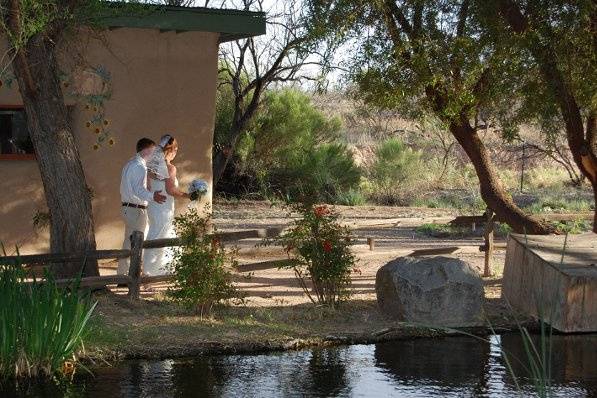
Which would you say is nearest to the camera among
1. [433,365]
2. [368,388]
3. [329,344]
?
[368,388]

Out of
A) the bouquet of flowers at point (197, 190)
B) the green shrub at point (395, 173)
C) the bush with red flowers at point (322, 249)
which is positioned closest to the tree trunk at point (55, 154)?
the bouquet of flowers at point (197, 190)

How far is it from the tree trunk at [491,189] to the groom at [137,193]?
14.0 feet

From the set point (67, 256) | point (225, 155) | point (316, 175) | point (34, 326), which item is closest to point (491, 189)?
point (67, 256)

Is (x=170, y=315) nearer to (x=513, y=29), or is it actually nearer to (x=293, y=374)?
(x=293, y=374)

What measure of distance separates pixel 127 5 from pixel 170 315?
10.6 feet

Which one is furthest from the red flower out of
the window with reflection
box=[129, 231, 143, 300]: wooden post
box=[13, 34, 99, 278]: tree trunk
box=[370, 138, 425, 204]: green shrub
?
box=[370, 138, 425, 204]: green shrub

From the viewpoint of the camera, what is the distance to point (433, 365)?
30.9ft

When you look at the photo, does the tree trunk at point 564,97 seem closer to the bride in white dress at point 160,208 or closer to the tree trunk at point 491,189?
the tree trunk at point 491,189

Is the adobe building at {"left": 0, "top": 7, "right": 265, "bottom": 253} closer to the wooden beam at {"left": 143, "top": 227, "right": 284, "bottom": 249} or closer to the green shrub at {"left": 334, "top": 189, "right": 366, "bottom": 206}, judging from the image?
the wooden beam at {"left": 143, "top": 227, "right": 284, "bottom": 249}

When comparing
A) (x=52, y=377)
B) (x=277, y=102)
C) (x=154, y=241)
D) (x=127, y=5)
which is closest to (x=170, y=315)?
(x=154, y=241)

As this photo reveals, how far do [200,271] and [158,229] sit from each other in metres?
1.90

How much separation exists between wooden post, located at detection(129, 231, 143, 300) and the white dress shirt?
42.3 inches

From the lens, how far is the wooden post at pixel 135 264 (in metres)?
11.1

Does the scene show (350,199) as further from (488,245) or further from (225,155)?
(488,245)
